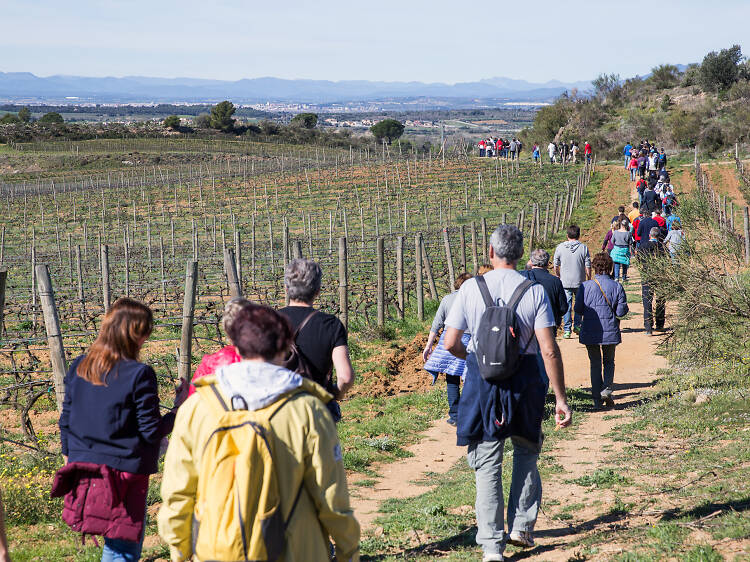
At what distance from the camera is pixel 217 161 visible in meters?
71.5

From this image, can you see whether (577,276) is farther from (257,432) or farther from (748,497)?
(257,432)

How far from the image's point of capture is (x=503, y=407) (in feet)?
14.7

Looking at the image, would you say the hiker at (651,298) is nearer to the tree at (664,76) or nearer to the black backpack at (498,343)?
the black backpack at (498,343)

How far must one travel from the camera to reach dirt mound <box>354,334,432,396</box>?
10.5 metres

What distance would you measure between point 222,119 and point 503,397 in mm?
96599

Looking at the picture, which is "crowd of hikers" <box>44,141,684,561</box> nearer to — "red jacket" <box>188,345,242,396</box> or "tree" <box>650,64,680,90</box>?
"red jacket" <box>188,345,242,396</box>

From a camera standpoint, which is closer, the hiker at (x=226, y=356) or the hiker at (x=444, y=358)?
the hiker at (x=226, y=356)

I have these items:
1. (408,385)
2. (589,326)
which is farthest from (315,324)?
(408,385)

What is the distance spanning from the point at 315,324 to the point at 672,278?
6.65 m

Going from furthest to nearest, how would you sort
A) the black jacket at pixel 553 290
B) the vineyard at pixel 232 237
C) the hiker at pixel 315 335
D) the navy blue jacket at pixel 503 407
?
the vineyard at pixel 232 237 < the black jacket at pixel 553 290 < the navy blue jacket at pixel 503 407 < the hiker at pixel 315 335

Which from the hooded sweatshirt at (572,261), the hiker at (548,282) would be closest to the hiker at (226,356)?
the hiker at (548,282)

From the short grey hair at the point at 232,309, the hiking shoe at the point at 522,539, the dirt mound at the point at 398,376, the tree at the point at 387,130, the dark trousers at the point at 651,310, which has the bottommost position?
the dirt mound at the point at 398,376

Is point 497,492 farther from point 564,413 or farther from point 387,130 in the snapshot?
point 387,130

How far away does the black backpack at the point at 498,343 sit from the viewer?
173 inches
